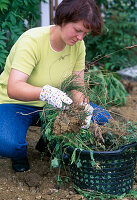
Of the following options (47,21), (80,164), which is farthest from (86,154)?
(47,21)

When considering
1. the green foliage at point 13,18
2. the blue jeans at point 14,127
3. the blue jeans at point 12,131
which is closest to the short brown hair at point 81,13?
the blue jeans at point 14,127

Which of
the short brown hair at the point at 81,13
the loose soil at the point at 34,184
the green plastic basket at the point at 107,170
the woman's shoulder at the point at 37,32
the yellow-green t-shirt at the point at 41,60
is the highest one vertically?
the short brown hair at the point at 81,13

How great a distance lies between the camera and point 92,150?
1.51 m

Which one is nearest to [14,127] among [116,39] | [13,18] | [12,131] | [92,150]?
[12,131]

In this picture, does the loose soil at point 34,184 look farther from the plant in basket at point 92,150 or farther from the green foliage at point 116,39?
the green foliage at point 116,39

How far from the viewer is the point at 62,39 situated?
73.9 inches

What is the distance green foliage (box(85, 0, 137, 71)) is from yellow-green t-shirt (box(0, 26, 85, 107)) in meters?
2.04

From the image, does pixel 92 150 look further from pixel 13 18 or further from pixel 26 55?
pixel 13 18

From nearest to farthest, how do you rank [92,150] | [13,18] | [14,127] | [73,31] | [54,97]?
[92,150]
[54,97]
[73,31]
[14,127]
[13,18]

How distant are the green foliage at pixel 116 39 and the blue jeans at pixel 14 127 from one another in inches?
90.1

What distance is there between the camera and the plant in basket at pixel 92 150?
153 centimetres

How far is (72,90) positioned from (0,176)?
781mm

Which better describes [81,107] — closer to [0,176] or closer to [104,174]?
[104,174]

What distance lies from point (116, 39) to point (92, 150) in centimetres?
290
